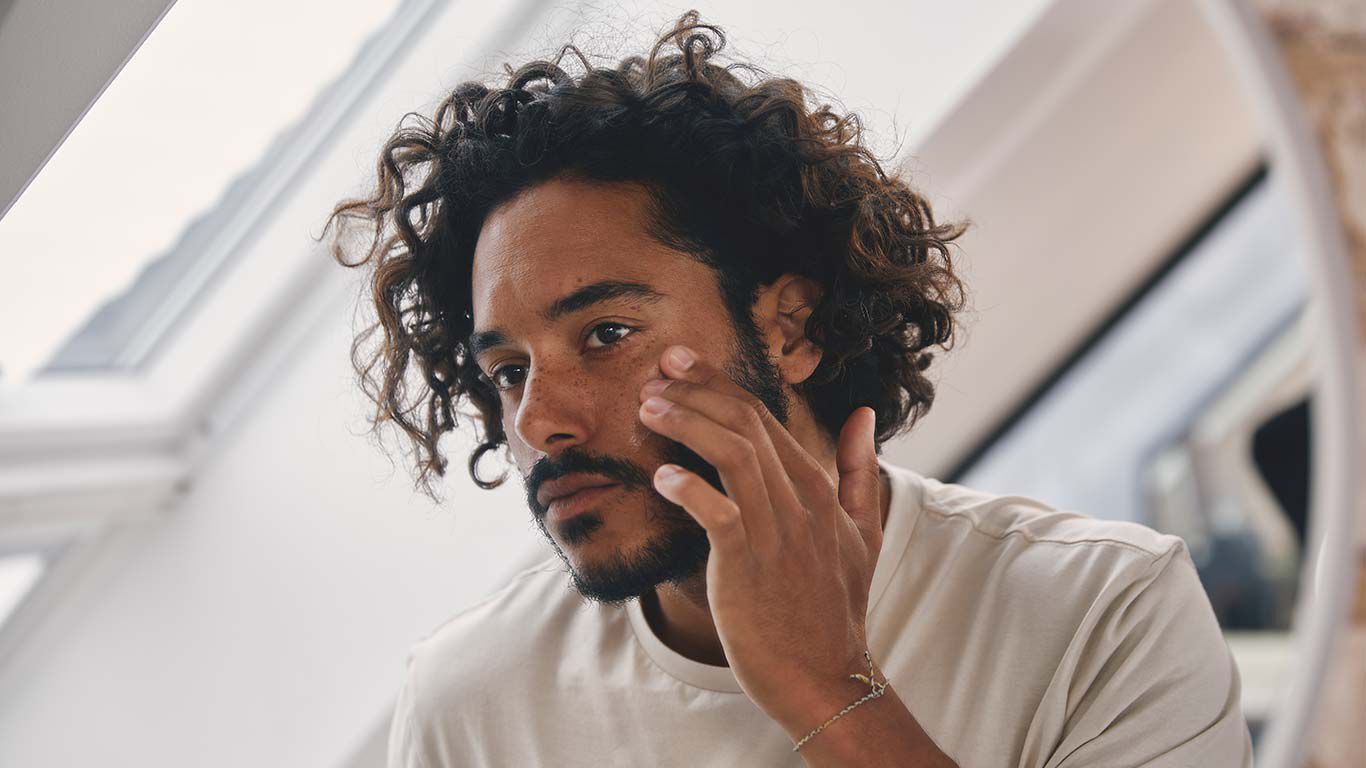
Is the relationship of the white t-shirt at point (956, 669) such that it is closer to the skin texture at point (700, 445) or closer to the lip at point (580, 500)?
the skin texture at point (700, 445)

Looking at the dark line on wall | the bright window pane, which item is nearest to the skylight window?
the bright window pane

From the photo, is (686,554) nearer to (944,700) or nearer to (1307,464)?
(944,700)

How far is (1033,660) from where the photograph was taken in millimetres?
796

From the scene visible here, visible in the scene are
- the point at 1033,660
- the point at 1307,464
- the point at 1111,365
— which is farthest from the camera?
the point at 1111,365

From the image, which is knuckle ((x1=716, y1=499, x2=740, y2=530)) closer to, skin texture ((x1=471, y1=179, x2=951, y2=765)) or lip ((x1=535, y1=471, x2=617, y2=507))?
skin texture ((x1=471, y1=179, x2=951, y2=765))

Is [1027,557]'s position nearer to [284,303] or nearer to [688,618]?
[688,618]

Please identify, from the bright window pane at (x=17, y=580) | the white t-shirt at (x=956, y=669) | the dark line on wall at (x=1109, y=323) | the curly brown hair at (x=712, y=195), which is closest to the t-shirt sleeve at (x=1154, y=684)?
the white t-shirt at (x=956, y=669)

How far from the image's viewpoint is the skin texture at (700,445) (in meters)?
0.66

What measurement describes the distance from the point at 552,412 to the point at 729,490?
17cm

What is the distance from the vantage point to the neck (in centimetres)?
88

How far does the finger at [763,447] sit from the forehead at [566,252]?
16 cm

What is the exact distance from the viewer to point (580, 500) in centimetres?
80

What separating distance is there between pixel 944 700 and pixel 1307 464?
0.31m

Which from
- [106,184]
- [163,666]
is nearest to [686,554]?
[106,184]
